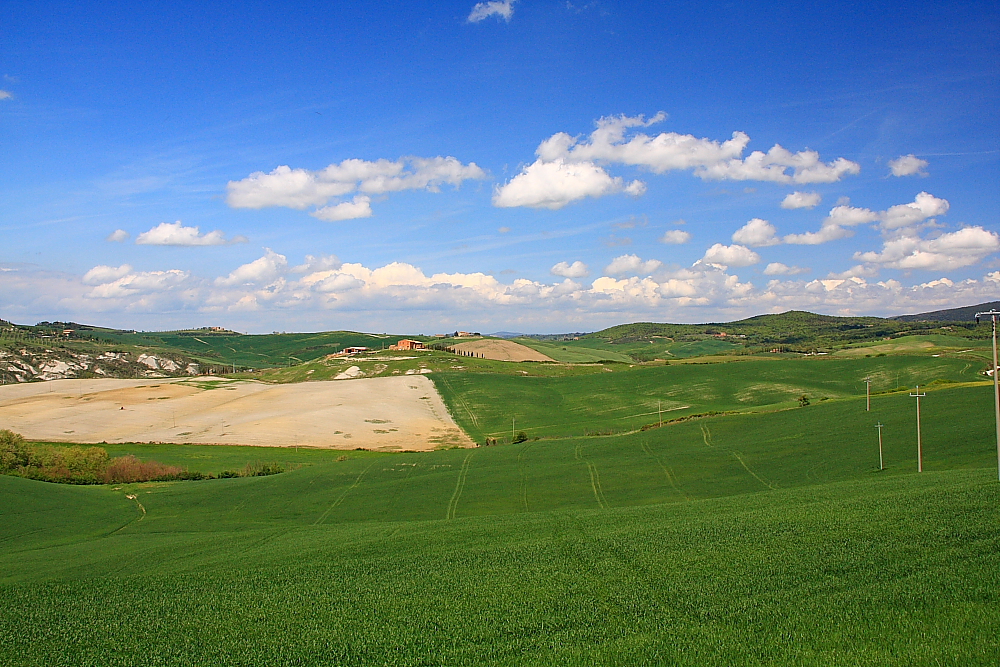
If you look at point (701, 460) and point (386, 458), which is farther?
point (386, 458)

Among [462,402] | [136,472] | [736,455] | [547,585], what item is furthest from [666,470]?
[462,402]

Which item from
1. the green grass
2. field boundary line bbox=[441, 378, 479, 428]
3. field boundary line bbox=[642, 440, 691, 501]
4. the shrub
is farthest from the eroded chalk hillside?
field boundary line bbox=[642, 440, 691, 501]

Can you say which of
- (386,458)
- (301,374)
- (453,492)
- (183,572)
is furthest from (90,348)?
(183,572)

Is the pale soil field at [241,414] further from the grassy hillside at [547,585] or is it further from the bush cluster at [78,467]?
the grassy hillside at [547,585]

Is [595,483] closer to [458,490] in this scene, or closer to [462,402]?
[458,490]

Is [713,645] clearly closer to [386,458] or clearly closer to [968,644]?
[968,644]

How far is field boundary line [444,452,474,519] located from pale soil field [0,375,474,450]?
759 inches

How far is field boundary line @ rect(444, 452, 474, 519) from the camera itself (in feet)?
135

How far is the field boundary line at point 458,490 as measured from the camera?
41075 millimetres

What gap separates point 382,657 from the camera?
13828mm

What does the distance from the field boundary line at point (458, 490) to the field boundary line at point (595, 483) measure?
852cm

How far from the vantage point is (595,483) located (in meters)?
45.4

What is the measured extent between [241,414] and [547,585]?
7978cm

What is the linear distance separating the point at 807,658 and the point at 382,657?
790 centimetres
